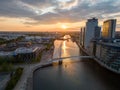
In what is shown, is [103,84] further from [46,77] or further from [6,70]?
[6,70]

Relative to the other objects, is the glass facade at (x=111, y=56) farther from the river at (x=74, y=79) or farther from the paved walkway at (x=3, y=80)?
the paved walkway at (x=3, y=80)

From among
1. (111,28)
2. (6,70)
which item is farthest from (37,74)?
(111,28)

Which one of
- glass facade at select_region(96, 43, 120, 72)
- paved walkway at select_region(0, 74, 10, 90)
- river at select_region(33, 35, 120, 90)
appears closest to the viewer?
paved walkway at select_region(0, 74, 10, 90)

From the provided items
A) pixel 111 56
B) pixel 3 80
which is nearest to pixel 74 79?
pixel 111 56

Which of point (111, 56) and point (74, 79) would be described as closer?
point (74, 79)

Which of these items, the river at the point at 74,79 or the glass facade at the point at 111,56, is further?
the glass facade at the point at 111,56

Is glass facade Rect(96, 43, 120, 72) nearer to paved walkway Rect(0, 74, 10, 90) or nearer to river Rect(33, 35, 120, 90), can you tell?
river Rect(33, 35, 120, 90)

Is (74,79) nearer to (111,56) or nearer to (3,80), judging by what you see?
(111,56)

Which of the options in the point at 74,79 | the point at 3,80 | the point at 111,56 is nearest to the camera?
the point at 3,80

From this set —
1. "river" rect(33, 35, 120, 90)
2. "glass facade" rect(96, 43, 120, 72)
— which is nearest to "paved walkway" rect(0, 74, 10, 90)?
"river" rect(33, 35, 120, 90)

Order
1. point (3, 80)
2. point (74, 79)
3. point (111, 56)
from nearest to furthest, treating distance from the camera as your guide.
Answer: point (3, 80) → point (74, 79) → point (111, 56)

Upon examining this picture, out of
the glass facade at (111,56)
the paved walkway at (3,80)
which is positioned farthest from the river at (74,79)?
the paved walkway at (3,80)
